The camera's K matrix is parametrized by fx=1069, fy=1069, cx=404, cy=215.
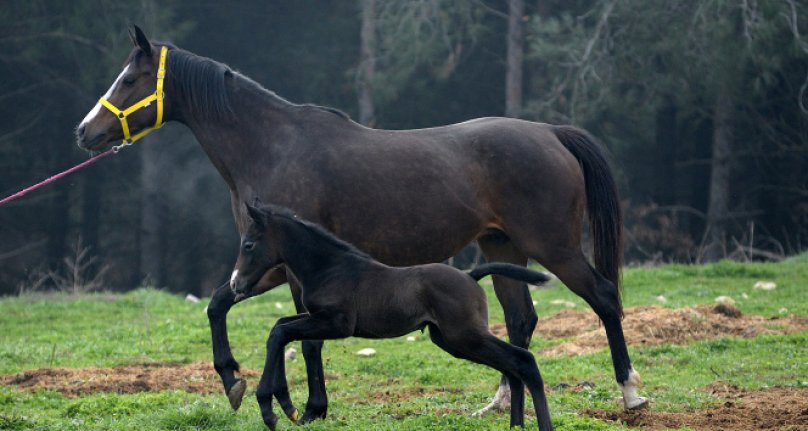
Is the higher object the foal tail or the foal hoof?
the foal tail

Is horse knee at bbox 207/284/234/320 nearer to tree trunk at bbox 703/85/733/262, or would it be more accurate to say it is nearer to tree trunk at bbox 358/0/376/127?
tree trunk at bbox 358/0/376/127

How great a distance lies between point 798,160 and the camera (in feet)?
80.3

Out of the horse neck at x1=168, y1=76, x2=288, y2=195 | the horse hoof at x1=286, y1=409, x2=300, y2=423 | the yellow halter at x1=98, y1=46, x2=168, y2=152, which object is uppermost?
the yellow halter at x1=98, y1=46, x2=168, y2=152

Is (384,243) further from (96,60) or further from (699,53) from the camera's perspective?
(96,60)

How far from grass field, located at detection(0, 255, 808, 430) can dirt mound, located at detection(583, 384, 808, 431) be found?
0.68 feet

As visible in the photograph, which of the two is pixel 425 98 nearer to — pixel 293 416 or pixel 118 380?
pixel 118 380

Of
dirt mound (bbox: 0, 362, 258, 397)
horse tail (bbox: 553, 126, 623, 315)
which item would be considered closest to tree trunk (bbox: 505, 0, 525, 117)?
dirt mound (bbox: 0, 362, 258, 397)

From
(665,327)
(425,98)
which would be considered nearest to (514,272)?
(665,327)

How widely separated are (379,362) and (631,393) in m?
3.12

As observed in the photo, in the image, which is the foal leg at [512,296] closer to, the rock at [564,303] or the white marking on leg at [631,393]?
the white marking on leg at [631,393]

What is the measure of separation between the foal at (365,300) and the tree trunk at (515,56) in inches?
702

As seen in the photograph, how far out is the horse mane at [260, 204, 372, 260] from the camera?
6.82m

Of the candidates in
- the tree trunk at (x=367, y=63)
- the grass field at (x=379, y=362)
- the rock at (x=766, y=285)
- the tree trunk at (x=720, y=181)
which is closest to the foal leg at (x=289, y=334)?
the grass field at (x=379, y=362)

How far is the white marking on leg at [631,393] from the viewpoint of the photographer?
7496 mm
